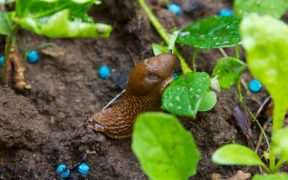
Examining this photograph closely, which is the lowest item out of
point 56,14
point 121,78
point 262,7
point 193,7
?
point 121,78

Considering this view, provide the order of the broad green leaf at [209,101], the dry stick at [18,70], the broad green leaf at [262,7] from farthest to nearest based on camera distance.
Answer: the broad green leaf at [262,7] < the dry stick at [18,70] < the broad green leaf at [209,101]

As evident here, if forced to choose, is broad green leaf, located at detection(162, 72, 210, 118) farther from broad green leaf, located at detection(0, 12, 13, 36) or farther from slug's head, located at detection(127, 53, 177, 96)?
broad green leaf, located at detection(0, 12, 13, 36)

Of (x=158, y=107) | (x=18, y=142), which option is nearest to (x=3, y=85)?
(x=18, y=142)

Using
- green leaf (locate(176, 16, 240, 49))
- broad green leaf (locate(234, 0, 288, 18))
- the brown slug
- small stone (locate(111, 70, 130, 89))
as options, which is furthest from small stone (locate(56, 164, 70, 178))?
broad green leaf (locate(234, 0, 288, 18))

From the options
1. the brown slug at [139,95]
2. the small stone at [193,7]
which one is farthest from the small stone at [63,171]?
the small stone at [193,7]

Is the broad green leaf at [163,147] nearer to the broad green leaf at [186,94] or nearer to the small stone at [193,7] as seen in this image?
the broad green leaf at [186,94]

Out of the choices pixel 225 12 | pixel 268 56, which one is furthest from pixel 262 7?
pixel 268 56

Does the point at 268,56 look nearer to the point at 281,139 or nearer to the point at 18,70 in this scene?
the point at 281,139
